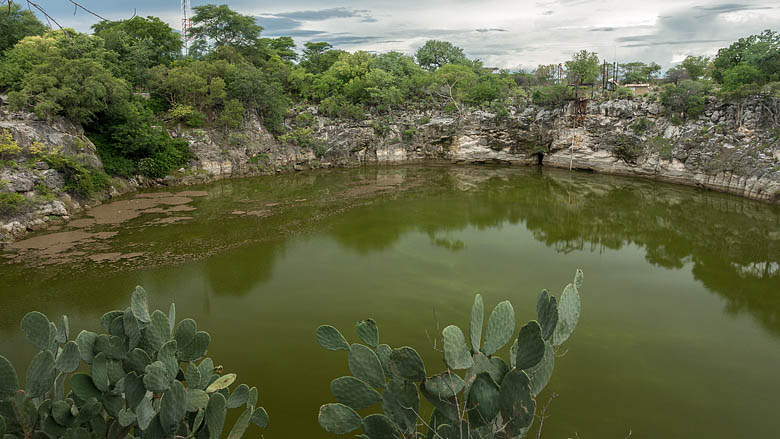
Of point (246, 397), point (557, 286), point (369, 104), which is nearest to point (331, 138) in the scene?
point (369, 104)

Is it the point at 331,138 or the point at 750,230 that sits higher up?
the point at 331,138

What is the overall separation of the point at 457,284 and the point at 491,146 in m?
16.5

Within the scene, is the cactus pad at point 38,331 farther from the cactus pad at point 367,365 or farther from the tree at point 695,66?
the tree at point 695,66

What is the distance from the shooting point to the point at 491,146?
2397 centimetres

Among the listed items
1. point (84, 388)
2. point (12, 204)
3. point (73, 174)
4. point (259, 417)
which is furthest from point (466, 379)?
point (73, 174)

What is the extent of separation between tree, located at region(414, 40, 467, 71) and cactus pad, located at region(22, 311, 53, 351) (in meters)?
34.6

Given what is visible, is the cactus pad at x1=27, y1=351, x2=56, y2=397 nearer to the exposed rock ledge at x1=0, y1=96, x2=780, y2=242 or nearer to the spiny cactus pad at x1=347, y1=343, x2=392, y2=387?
the spiny cactus pad at x1=347, y1=343, x2=392, y2=387

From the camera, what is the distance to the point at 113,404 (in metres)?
2.56

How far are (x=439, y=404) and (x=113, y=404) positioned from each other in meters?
1.93

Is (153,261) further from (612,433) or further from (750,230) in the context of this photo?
(750,230)

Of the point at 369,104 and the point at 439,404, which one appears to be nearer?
the point at 439,404

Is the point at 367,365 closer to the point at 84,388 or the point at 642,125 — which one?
the point at 84,388

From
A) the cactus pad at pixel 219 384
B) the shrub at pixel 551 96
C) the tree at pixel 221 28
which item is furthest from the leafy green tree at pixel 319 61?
the cactus pad at pixel 219 384

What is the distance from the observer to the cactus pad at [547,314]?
230 cm
